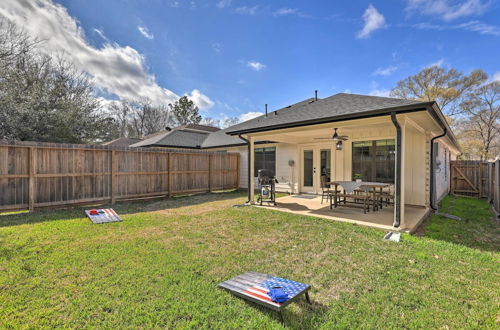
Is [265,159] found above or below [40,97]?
below

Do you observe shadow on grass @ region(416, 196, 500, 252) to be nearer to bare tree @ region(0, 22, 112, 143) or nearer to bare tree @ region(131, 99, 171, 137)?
bare tree @ region(0, 22, 112, 143)

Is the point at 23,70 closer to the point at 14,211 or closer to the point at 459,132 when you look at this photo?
the point at 14,211

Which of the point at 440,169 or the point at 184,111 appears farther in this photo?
the point at 184,111

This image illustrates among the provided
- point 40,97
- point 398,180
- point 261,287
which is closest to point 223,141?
point 40,97

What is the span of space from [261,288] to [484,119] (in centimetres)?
2918

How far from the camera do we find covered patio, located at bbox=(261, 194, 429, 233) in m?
5.32

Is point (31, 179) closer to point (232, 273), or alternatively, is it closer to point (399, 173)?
point (232, 273)

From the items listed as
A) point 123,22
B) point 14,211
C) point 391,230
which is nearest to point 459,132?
point 391,230

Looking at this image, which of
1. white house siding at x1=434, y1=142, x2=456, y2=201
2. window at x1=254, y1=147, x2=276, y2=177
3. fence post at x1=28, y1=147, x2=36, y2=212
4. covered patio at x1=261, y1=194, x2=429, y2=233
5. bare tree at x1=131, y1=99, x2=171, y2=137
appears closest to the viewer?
covered patio at x1=261, y1=194, x2=429, y2=233

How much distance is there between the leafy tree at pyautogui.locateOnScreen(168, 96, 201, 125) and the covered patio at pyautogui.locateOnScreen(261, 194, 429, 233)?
2920 centimetres

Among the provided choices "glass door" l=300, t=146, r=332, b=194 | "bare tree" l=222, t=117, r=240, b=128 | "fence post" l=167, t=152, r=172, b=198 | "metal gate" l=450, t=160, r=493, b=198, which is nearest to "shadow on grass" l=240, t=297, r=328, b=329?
"glass door" l=300, t=146, r=332, b=194

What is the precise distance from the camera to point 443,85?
65.4 feet

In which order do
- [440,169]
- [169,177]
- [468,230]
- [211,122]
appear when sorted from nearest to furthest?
[468,230], [440,169], [169,177], [211,122]

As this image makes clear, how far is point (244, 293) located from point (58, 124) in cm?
1488
